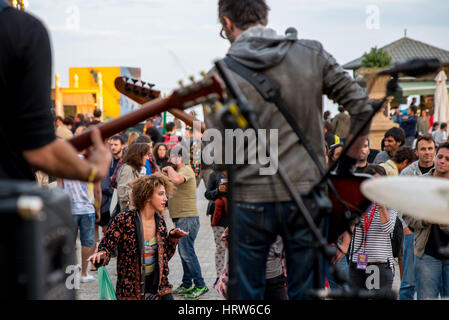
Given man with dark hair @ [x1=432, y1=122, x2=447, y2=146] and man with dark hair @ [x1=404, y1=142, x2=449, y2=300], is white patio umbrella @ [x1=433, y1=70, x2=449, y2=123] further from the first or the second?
man with dark hair @ [x1=404, y1=142, x2=449, y2=300]

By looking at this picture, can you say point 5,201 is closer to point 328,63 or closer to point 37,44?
point 37,44

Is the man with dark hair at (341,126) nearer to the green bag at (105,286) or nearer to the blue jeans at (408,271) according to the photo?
the blue jeans at (408,271)

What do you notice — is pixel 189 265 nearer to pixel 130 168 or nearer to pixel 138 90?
pixel 130 168

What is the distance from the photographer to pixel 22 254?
1.59 m

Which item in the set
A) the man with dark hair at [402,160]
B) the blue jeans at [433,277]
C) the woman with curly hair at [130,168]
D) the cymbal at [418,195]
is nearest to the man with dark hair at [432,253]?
the blue jeans at [433,277]

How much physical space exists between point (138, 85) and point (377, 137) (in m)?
10.2

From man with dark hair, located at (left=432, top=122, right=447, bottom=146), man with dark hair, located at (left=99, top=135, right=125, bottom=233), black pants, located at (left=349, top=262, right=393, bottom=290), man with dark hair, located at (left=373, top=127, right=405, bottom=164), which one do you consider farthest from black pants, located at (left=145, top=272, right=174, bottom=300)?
man with dark hair, located at (left=432, top=122, right=447, bottom=146)

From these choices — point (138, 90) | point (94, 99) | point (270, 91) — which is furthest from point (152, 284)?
point (94, 99)

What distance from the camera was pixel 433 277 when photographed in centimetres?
509

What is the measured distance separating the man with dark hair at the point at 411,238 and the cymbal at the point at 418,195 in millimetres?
3419

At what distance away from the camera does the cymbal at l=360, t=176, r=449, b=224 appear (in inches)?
83.7

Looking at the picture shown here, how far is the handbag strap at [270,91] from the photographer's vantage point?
2.92 m

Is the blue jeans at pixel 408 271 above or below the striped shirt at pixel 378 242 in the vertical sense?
below

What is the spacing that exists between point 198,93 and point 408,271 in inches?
150
